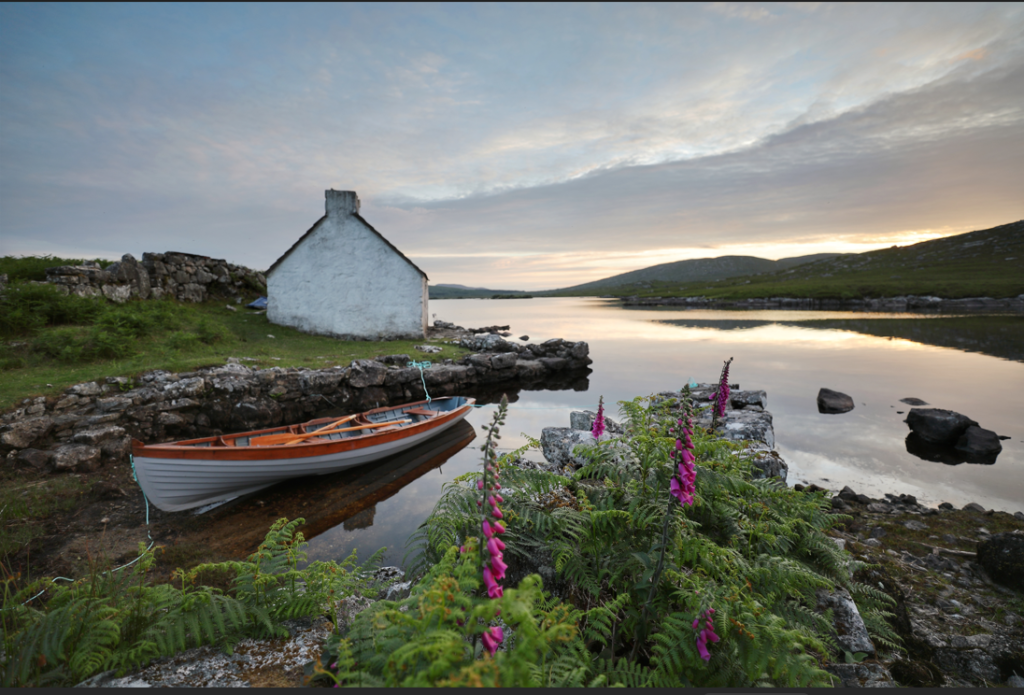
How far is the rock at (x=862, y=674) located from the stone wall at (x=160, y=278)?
25.7 m

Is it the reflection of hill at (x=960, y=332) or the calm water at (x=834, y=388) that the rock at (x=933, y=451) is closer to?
the calm water at (x=834, y=388)

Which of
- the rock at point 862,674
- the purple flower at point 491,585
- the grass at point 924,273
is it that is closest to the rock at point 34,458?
the purple flower at point 491,585

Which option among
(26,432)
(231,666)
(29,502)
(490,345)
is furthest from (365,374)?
(231,666)

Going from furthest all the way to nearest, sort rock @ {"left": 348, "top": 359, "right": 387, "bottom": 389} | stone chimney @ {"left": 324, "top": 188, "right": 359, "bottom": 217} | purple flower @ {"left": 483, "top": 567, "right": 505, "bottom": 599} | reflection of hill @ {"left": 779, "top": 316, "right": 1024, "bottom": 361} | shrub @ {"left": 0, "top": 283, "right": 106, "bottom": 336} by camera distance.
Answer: reflection of hill @ {"left": 779, "top": 316, "right": 1024, "bottom": 361} → stone chimney @ {"left": 324, "top": 188, "right": 359, "bottom": 217} → rock @ {"left": 348, "top": 359, "right": 387, "bottom": 389} → shrub @ {"left": 0, "top": 283, "right": 106, "bottom": 336} → purple flower @ {"left": 483, "top": 567, "right": 505, "bottom": 599}

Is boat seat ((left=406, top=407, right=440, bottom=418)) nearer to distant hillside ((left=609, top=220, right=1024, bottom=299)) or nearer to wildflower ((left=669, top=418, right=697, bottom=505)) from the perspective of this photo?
wildflower ((left=669, top=418, right=697, bottom=505))

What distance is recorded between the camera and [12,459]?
8.76m

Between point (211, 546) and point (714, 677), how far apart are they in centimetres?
854

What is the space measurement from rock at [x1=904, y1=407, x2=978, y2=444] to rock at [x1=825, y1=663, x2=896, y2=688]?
12.1m

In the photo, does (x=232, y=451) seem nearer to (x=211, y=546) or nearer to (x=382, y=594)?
(x=211, y=546)

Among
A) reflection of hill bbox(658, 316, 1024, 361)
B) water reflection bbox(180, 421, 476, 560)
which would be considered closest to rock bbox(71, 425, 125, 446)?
water reflection bbox(180, 421, 476, 560)

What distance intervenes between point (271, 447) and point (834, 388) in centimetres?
2154

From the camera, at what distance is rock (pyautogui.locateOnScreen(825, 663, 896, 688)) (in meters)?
3.24

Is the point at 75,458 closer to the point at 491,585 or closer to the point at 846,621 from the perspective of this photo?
the point at 491,585

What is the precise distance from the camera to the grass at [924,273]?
7075 cm
